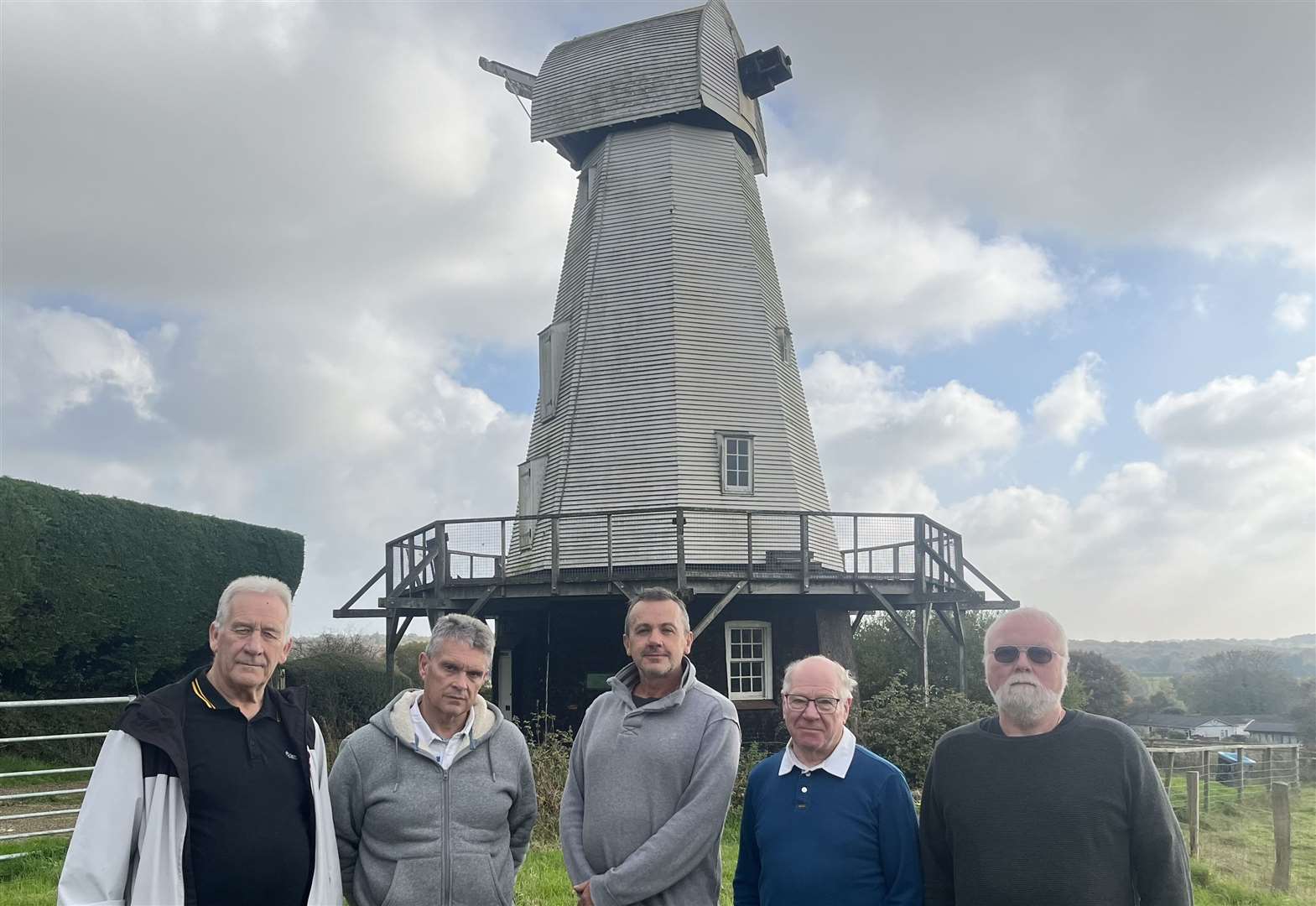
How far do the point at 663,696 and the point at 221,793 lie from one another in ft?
5.14

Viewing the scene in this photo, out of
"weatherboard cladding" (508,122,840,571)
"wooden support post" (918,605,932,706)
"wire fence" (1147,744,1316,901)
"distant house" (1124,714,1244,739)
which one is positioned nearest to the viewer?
"wire fence" (1147,744,1316,901)

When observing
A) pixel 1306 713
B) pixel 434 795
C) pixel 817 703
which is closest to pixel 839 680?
pixel 817 703

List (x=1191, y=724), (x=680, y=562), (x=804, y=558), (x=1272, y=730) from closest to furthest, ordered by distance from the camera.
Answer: (x=680, y=562) → (x=804, y=558) → (x=1191, y=724) → (x=1272, y=730)

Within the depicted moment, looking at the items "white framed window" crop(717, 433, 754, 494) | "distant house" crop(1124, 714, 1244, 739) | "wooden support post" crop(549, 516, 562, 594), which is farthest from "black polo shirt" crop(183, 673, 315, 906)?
"distant house" crop(1124, 714, 1244, 739)

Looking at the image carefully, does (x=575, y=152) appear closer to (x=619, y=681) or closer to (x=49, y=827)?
(x=49, y=827)

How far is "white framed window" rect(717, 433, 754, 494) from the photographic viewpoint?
689 inches

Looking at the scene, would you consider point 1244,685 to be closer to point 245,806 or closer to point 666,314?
point 666,314

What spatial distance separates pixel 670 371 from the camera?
17.6 meters

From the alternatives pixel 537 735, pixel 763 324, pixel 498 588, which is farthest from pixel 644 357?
Answer: pixel 537 735

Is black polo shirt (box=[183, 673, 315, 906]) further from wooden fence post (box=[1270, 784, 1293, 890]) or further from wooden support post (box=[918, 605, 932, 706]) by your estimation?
wooden support post (box=[918, 605, 932, 706])

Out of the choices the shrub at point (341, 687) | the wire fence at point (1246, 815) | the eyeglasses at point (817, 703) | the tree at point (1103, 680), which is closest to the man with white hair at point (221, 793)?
the eyeglasses at point (817, 703)

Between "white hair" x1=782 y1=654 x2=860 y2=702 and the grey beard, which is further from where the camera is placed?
"white hair" x1=782 y1=654 x2=860 y2=702

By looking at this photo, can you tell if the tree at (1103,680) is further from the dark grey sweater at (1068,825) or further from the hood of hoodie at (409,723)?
the hood of hoodie at (409,723)

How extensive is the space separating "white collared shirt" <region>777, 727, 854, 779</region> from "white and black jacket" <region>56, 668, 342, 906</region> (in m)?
1.97
